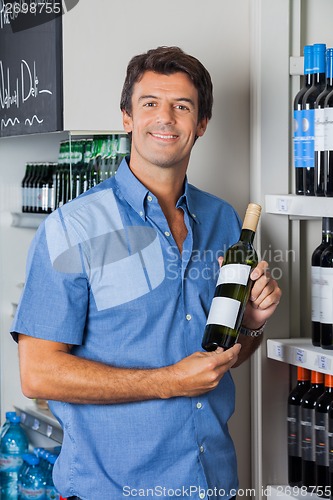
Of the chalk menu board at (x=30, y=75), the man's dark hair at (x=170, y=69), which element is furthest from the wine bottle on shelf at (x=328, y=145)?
the chalk menu board at (x=30, y=75)

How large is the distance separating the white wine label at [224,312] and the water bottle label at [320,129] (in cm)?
57

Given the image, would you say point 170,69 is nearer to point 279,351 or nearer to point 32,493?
point 279,351

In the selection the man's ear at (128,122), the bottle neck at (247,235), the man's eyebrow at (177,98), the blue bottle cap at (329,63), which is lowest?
the bottle neck at (247,235)

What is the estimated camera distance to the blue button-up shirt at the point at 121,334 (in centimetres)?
176

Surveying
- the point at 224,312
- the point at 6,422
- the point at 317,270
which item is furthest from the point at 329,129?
the point at 6,422

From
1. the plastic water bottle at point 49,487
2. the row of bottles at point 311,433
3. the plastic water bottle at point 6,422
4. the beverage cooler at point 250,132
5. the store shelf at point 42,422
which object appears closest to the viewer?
the row of bottles at point 311,433

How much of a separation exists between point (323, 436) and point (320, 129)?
79cm

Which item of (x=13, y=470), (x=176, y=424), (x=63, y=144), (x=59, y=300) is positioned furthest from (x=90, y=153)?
(x=13, y=470)

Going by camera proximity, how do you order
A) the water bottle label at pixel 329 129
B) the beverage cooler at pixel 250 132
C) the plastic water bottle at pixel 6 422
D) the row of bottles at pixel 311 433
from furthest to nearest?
the plastic water bottle at pixel 6 422
the beverage cooler at pixel 250 132
the row of bottles at pixel 311 433
the water bottle label at pixel 329 129

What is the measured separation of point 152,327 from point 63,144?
117cm

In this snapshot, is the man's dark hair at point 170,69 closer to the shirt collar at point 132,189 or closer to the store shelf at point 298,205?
the shirt collar at point 132,189

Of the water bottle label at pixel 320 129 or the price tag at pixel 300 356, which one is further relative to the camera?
the price tag at pixel 300 356

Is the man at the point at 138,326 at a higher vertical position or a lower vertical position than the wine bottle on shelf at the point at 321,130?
lower

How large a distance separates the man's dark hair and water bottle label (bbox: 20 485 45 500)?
160 centimetres
